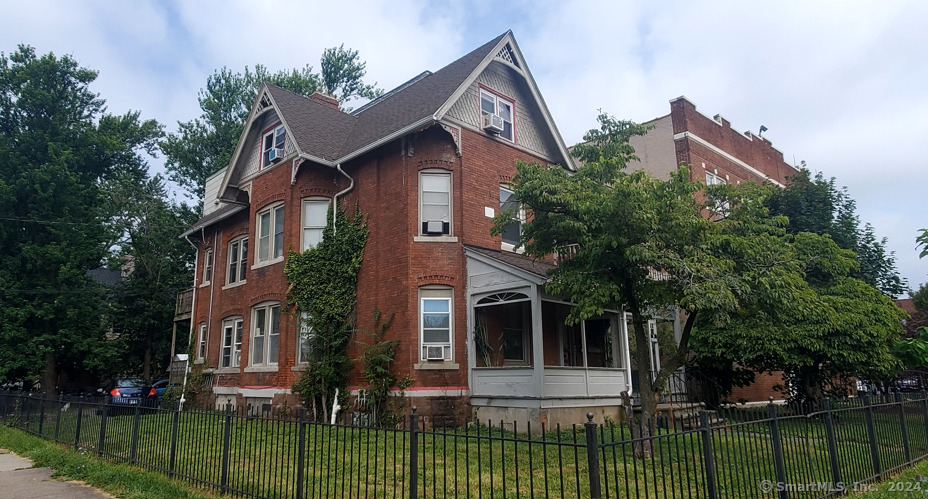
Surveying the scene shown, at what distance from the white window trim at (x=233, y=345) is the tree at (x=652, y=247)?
12.7 m

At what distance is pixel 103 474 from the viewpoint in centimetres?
915

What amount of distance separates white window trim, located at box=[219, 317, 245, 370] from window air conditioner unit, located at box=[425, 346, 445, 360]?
7830mm

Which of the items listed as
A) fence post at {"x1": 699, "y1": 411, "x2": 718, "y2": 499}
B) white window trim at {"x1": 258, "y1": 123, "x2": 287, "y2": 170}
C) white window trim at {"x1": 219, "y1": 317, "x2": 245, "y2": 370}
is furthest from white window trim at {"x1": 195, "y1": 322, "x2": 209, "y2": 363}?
fence post at {"x1": 699, "y1": 411, "x2": 718, "y2": 499}

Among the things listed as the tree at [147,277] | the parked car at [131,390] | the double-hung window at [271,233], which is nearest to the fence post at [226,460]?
the double-hung window at [271,233]

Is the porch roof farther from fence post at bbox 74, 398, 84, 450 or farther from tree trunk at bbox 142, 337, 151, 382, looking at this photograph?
tree trunk at bbox 142, 337, 151, 382

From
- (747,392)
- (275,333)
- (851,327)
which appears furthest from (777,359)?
(275,333)

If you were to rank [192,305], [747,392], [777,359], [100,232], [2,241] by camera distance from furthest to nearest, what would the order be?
[100,232]
[2,241]
[192,305]
[747,392]
[777,359]

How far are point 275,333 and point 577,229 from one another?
11542mm

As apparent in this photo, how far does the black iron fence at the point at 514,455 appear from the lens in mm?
6586

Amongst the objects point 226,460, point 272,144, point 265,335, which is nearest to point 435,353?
point 265,335

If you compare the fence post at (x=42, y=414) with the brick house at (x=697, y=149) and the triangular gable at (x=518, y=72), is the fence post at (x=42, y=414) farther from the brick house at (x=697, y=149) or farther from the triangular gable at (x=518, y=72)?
the brick house at (x=697, y=149)

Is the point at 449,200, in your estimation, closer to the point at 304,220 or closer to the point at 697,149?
the point at 304,220

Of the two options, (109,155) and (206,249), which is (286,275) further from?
(109,155)

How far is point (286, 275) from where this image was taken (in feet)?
59.8
